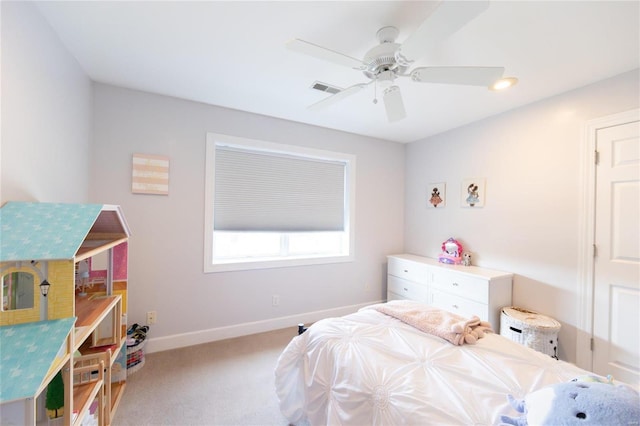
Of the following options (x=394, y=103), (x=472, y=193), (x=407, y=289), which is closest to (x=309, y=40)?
(x=394, y=103)

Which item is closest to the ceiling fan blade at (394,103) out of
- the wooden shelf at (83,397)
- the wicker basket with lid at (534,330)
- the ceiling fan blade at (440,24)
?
the ceiling fan blade at (440,24)

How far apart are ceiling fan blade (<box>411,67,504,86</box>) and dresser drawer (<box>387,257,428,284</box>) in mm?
2212

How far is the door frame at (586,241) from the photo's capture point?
2.11 metres

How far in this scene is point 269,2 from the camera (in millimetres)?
1371

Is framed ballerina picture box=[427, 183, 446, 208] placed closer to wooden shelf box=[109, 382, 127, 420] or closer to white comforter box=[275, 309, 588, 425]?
white comforter box=[275, 309, 588, 425]

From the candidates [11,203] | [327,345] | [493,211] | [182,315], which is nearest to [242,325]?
[182,315]

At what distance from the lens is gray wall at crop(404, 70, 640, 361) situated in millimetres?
2207

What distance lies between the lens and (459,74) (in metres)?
1.44

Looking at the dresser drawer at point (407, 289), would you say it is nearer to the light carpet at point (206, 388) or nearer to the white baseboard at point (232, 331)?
the white baseboard at point (232, 331)

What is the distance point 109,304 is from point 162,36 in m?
1.76

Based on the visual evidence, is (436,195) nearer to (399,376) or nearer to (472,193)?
(472,193)

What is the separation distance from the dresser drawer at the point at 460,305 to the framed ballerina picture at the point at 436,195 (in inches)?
45.9

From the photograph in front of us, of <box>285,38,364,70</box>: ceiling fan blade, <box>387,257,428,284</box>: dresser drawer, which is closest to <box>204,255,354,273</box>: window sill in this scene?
<box>387,257,428,284</box>: dresser drawer

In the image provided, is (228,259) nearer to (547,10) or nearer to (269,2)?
(269,2)
